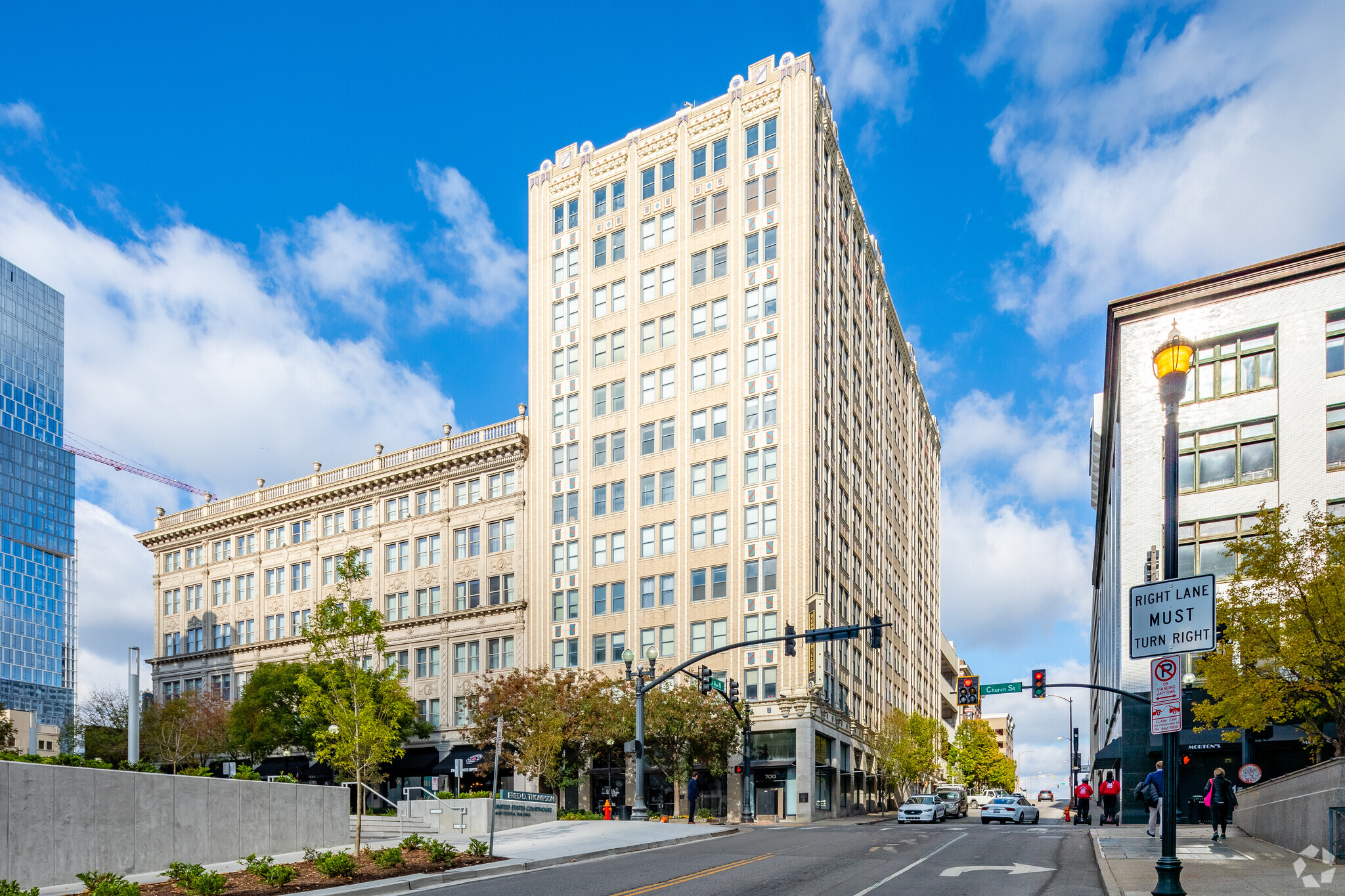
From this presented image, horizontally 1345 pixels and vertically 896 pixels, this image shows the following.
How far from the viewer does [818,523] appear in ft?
200

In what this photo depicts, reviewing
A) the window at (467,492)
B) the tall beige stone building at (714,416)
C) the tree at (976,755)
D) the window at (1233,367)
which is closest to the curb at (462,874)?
the tall beige stone building at (714,416)

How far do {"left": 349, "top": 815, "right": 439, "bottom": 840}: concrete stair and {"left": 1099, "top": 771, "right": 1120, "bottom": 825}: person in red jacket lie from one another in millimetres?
30854

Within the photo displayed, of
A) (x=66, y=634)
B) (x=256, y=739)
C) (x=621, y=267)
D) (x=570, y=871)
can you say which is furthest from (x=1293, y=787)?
(x=66, y=634)

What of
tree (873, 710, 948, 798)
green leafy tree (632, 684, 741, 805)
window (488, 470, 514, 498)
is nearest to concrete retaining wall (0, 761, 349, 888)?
green leafy tree (632, 684, 741, 805)

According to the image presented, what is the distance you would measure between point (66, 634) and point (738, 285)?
18477 centimetres

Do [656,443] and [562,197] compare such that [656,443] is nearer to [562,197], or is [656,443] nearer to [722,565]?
[722,565]

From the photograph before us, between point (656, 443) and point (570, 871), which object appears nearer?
point (570, 871)

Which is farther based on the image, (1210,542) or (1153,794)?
(1210,542)

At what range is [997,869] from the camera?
20.2 meters

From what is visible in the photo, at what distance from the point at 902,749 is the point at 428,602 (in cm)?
3620

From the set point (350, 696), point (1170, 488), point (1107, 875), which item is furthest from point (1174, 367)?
point (350, 696)

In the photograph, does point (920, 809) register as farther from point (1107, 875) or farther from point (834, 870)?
point (1107, 875)

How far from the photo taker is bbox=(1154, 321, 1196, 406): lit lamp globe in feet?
43.8

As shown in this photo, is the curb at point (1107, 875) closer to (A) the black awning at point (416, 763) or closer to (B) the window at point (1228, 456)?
(B) the window at point (1228, 456)
